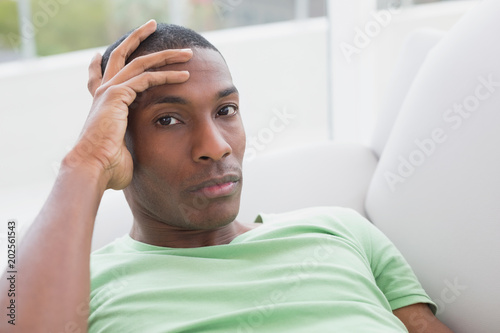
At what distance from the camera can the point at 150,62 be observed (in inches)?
46.4

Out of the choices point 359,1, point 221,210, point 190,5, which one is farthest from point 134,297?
point 190,5

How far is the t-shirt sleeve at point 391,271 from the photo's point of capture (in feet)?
4.18

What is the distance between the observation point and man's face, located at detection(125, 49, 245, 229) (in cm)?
117

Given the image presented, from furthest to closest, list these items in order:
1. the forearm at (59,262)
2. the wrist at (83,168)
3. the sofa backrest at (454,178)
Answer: the sofa backrest at (454,178), the wrist at (83,168), the forearm at (59,262)

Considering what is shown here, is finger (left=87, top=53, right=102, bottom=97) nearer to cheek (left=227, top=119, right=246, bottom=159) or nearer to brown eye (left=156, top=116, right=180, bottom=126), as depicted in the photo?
brown eye (left=156, top=116, right=180, bottom=126)

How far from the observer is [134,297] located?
1.14 meters

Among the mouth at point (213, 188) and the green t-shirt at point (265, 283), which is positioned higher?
the mouth at point (213, 188)

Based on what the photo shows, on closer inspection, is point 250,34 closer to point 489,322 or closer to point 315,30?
point 315,30

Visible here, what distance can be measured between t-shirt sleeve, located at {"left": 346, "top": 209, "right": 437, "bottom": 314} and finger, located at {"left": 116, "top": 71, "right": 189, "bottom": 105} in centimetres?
48

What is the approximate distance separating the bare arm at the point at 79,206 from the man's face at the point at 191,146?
3 cm

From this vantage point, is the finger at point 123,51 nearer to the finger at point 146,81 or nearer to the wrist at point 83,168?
the finger at point 146,81

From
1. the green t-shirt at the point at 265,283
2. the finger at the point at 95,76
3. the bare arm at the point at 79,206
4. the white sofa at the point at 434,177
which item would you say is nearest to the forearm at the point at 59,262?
the bare arm at the point at 79,206

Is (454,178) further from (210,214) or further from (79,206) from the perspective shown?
(79,206)

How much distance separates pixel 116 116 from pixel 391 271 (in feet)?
1.95
